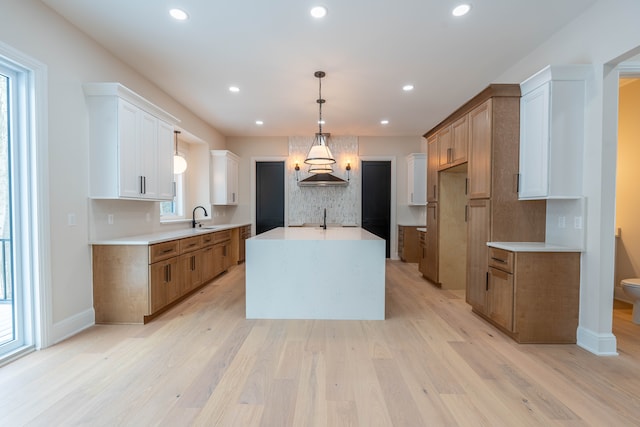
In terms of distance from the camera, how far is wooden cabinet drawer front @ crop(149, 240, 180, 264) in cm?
320

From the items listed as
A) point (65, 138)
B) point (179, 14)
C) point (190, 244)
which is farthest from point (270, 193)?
point (179, 14)

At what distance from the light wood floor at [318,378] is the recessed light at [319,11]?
2904 mm

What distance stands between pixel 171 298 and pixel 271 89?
3065mm

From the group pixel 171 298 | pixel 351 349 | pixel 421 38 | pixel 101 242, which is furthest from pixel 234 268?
pixel 421 38

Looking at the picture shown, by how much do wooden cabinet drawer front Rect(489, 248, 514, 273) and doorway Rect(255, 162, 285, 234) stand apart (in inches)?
192

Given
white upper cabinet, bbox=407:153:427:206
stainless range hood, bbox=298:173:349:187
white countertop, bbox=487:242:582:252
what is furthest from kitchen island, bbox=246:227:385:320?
white upper cabinet, bbox=407:153:427:206

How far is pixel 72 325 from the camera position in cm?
283

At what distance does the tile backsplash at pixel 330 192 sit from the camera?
23.1 ft

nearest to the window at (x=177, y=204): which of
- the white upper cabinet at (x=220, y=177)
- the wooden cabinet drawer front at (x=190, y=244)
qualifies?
the white upper cabinet at (x=220, y=177)

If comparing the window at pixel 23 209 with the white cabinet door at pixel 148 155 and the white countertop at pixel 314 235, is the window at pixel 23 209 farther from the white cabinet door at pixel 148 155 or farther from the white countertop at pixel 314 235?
the white countertop at pixel 314 235

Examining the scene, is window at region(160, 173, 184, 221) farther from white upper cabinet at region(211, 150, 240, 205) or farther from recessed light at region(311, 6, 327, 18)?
recessed light at region(311, 6, 327, 18)

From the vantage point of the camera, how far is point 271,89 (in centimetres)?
430

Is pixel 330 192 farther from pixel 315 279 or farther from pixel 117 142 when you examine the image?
pixel 117 142

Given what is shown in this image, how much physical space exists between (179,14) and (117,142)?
139 cm
